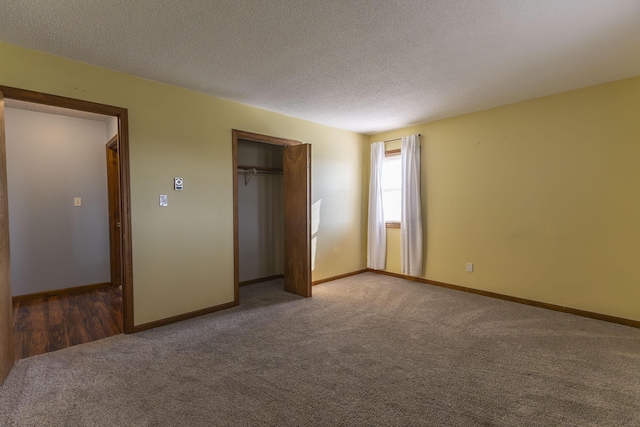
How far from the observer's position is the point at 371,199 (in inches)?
208

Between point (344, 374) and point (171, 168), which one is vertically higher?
point (171, 168)

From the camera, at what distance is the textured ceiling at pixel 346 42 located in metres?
1.92

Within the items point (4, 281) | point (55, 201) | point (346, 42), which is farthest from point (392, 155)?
point (55, 201)

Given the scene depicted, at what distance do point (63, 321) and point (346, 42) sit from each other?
396 centimetres

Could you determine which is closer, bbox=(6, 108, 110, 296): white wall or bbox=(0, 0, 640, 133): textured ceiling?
bbox=(0, 0, 640, 133): textured ceiling

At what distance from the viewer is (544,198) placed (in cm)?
361

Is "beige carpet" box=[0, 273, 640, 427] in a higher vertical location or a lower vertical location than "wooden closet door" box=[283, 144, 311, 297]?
lower

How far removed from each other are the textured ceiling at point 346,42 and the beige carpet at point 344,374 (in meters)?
2.49

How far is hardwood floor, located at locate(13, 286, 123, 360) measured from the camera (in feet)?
8.99

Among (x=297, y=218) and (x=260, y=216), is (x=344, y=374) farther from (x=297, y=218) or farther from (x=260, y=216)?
(x=260, y=216)

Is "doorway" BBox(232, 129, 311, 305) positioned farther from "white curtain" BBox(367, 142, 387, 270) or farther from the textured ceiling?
"white curtain" BBox(367, 142, 387, 270)

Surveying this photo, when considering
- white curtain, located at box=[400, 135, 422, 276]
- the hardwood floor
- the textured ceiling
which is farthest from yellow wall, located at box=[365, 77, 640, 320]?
the hardwood floor

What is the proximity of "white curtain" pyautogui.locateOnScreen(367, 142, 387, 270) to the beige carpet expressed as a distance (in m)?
1.89

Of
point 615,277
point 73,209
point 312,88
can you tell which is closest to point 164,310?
point 73,209
